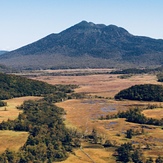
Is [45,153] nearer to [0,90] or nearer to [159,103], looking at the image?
[159,103]

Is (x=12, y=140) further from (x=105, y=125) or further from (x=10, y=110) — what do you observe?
(x=10, y=110)

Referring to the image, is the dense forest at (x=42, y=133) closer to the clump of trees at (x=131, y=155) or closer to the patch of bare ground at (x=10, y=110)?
the patch of bare ground at (x=10, y=110)

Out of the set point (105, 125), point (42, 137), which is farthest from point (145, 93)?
point (42, 137)

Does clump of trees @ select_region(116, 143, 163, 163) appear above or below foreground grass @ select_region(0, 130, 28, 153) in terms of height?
below

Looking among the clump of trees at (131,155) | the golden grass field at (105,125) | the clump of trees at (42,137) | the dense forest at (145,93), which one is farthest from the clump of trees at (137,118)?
the dense forest at (145,93)

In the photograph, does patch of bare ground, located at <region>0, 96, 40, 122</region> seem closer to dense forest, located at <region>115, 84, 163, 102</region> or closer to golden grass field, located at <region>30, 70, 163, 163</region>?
golden grass field, located at <region>30, 70, 163, 163</region>

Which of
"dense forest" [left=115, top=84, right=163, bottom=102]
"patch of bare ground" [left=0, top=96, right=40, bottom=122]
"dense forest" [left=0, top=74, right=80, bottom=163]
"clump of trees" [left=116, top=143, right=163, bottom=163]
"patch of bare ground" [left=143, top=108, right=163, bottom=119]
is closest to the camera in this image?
"dense forest" [left=0, top=74, right=80, bottom=163]

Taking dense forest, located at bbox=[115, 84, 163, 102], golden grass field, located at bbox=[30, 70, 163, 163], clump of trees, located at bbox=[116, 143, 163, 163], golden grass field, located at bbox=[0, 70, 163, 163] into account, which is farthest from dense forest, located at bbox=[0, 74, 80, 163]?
dense forest, located at bbox=[115, 84, 163, 102]

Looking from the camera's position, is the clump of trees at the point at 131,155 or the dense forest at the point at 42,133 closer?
the dense forest at the point at 42,133

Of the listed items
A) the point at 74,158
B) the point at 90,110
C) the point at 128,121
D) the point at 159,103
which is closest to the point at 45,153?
the point at 74,158

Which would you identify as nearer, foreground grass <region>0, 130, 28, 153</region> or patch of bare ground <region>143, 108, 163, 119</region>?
foreground grass <region>0, 130, 28, 153</region>
